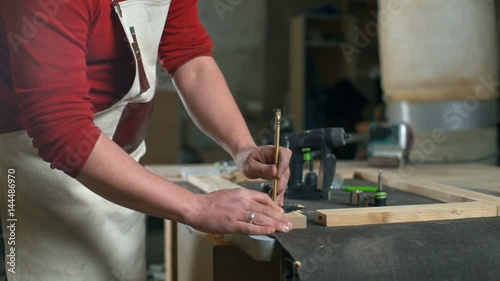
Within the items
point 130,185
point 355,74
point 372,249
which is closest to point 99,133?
point 130,185

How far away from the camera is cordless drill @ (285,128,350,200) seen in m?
1.20

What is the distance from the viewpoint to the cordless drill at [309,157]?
1196 mm

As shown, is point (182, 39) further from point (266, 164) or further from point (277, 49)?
point (277, 49)

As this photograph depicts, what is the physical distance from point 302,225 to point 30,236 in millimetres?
508

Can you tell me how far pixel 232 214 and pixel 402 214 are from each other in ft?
1.05

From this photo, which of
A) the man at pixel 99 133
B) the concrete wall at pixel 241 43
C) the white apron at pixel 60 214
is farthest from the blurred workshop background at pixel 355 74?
the white apron at pixel 60 214

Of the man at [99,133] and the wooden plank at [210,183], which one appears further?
the wooden plank at [210,183]

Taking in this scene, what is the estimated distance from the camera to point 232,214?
0.83 m

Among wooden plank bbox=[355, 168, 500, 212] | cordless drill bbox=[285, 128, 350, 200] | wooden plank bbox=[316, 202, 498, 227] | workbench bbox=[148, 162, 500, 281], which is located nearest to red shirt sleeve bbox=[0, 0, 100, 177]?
workbench bbox=[148, 162, 500, 281]

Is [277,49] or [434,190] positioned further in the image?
[277,49]

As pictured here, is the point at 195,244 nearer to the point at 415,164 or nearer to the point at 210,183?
the point at 210,183

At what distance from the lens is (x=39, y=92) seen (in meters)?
0.77

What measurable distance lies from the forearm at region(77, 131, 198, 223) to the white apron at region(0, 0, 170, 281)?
227 millimetres

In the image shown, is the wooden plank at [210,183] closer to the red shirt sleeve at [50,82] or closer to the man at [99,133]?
the man at [99,133]
